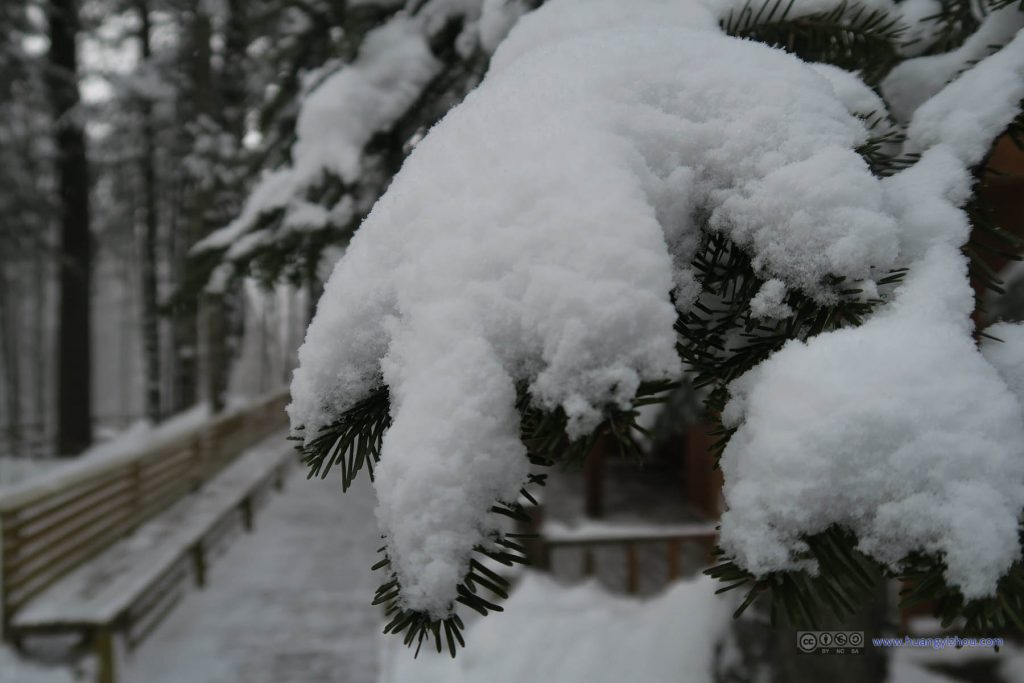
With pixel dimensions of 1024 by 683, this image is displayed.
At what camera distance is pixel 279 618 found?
591cm

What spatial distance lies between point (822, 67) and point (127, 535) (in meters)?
7.52

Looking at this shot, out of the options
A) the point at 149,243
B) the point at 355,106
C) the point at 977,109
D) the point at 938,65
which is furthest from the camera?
the point at 149,243

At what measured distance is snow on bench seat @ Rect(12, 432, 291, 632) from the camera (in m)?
4.64

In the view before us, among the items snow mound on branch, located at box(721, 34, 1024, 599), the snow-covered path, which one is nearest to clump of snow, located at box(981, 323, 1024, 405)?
snow mound on branch, located at box(721, 34, 1024, 599)

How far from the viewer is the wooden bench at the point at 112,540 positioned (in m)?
4.74

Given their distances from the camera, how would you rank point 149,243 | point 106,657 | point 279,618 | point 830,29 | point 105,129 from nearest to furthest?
1. point 830,29
2. point 106,657
3. point 279,618
4. point 149,243
5. point 105,129

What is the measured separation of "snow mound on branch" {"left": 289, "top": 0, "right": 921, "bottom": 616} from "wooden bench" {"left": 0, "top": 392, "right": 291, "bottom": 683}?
5.01m

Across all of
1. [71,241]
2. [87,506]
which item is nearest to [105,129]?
[71,241]

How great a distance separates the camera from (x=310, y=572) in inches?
277

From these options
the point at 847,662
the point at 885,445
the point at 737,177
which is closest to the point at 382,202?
the point at 737,177

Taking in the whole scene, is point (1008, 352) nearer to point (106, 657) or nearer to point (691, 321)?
point (691, 321)

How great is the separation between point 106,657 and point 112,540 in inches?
78.8

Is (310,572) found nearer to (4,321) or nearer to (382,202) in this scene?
(382,202)

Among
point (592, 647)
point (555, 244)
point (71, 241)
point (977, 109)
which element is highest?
point (71, 241)
